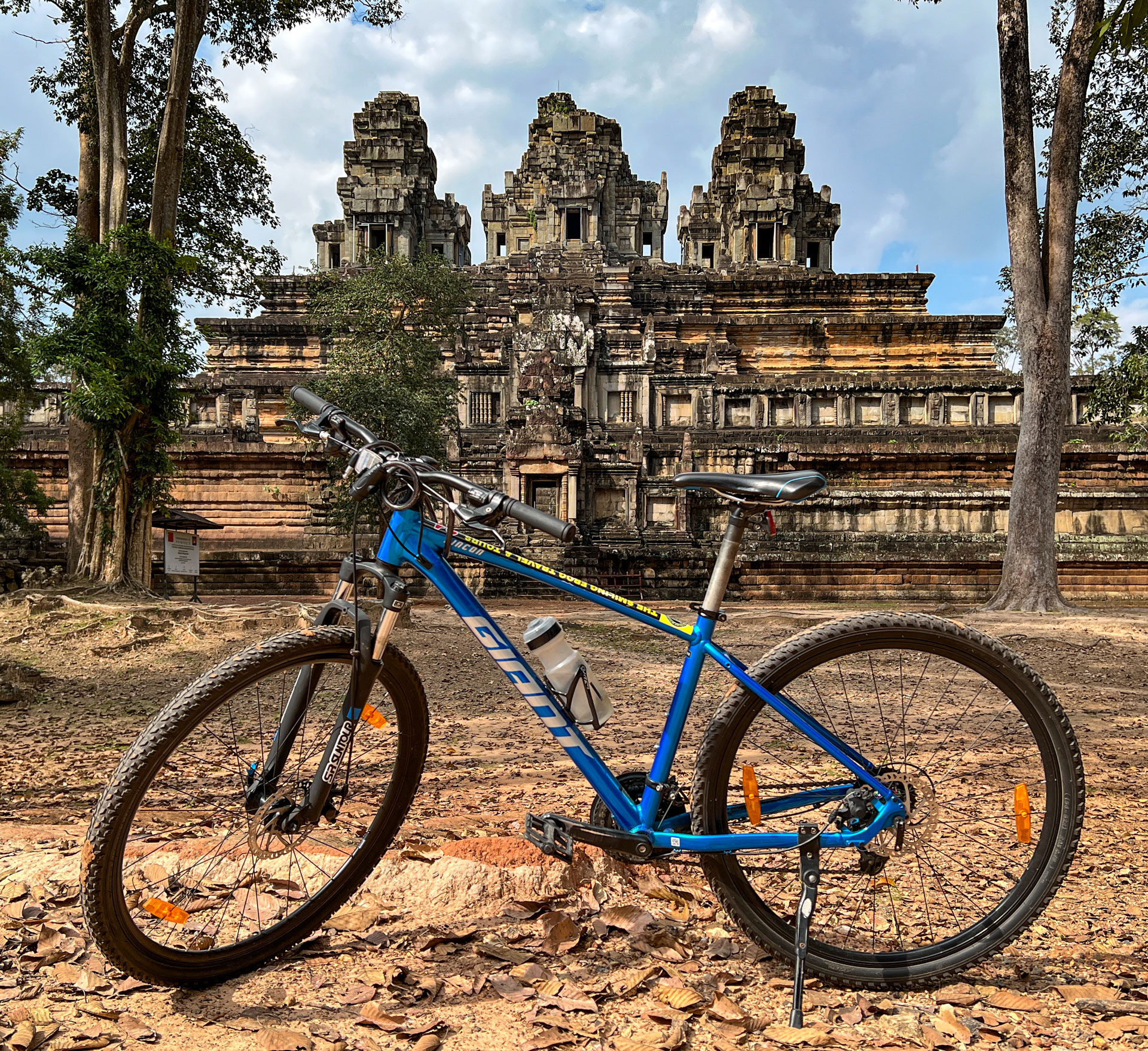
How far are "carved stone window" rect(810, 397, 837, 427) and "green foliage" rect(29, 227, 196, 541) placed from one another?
16.6 m

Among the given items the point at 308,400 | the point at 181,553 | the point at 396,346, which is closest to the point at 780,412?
the point at 396,346

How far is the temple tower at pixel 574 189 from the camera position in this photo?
36562 millimetres

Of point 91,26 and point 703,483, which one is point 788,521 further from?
point 703,483

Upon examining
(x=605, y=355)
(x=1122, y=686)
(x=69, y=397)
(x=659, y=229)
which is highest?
(x=659, y=229)

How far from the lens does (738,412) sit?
22719 millimetres

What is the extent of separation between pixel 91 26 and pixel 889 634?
1328cm

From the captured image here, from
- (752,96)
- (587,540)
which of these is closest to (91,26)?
(587,540)

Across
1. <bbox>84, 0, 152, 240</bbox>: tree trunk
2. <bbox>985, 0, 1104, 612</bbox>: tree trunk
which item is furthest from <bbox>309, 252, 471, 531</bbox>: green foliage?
<bbox>985, 0, 1104, 612</bbox>: tree trunk

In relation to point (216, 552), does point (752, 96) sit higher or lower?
higher

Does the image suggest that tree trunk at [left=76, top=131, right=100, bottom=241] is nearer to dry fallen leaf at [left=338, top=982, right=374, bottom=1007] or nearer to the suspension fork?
the suspension fork

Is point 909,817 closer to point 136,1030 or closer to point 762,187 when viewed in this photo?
point 136,1030

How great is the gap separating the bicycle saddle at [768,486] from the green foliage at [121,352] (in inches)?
392

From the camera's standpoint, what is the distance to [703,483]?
7.03ft

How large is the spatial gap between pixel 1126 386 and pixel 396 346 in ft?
48.3
